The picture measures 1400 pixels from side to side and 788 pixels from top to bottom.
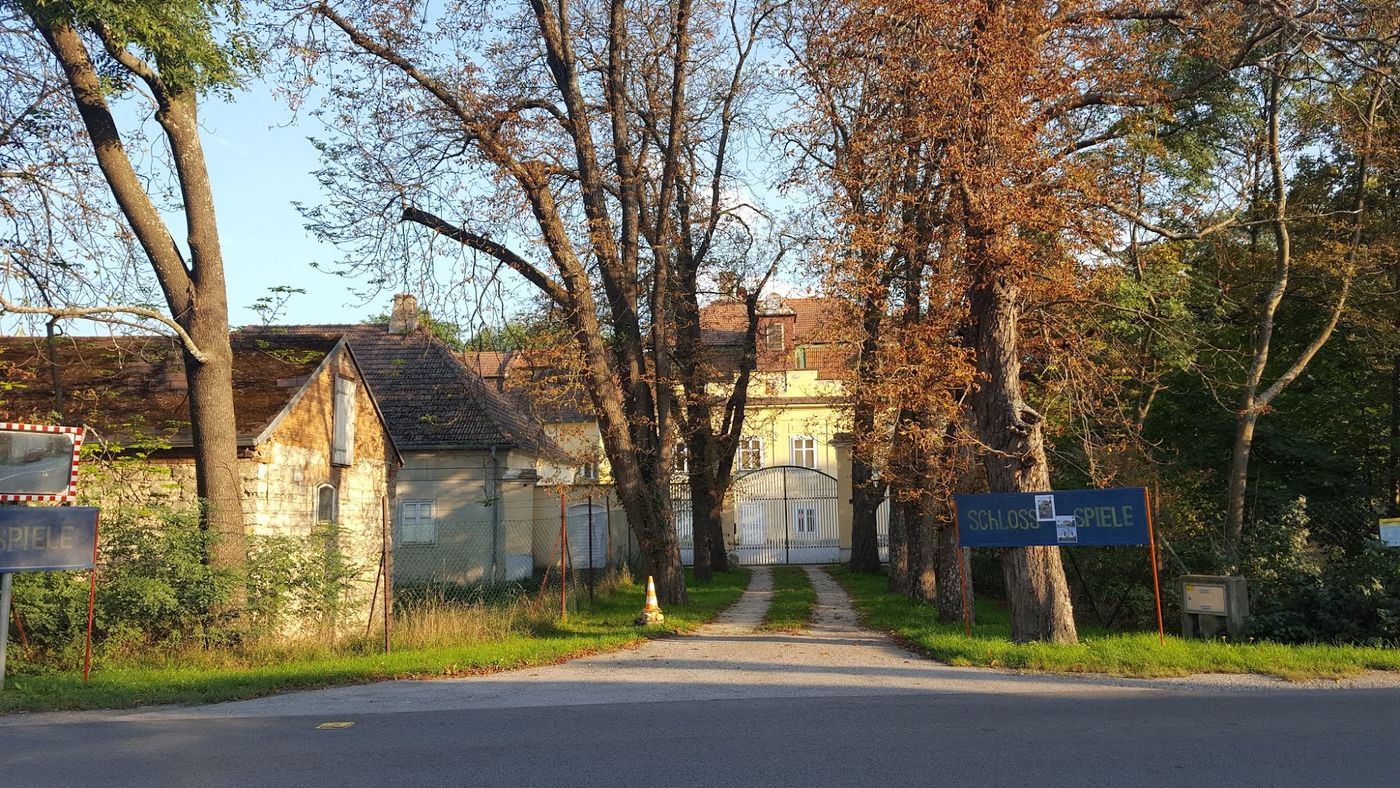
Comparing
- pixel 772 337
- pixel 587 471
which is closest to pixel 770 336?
pixel 772 337

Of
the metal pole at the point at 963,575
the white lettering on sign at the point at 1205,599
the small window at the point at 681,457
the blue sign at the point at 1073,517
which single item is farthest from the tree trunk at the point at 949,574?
the small window at the point at 681,457

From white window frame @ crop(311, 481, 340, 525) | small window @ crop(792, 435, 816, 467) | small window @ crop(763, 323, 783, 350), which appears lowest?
white window frame @ crop(311, 481, 340, 525)

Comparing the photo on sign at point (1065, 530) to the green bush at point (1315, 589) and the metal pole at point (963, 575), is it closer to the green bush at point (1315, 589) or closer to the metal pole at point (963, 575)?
the metal pole at point (963, 575)

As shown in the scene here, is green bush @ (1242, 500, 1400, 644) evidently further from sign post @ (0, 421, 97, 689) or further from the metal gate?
the metal gate

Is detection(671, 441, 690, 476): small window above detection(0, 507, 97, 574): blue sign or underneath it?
above

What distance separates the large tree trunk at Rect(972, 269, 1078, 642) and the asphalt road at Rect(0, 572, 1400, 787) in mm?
1890

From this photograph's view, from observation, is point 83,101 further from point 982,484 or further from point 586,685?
point 982,484

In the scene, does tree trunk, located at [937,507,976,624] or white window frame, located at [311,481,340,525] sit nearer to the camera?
tree trunk, located at [937,507,976,624]

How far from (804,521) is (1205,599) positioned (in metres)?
27.9

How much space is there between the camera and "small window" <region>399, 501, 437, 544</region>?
95.9 ft

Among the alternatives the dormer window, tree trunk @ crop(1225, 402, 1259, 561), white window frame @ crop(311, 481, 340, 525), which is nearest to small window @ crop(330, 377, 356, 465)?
white window frame @ crop(311, 481, 340, 525)

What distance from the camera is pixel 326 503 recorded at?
851 inches

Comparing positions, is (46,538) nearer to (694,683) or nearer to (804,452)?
(694,683)

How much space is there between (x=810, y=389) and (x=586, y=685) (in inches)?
1420
